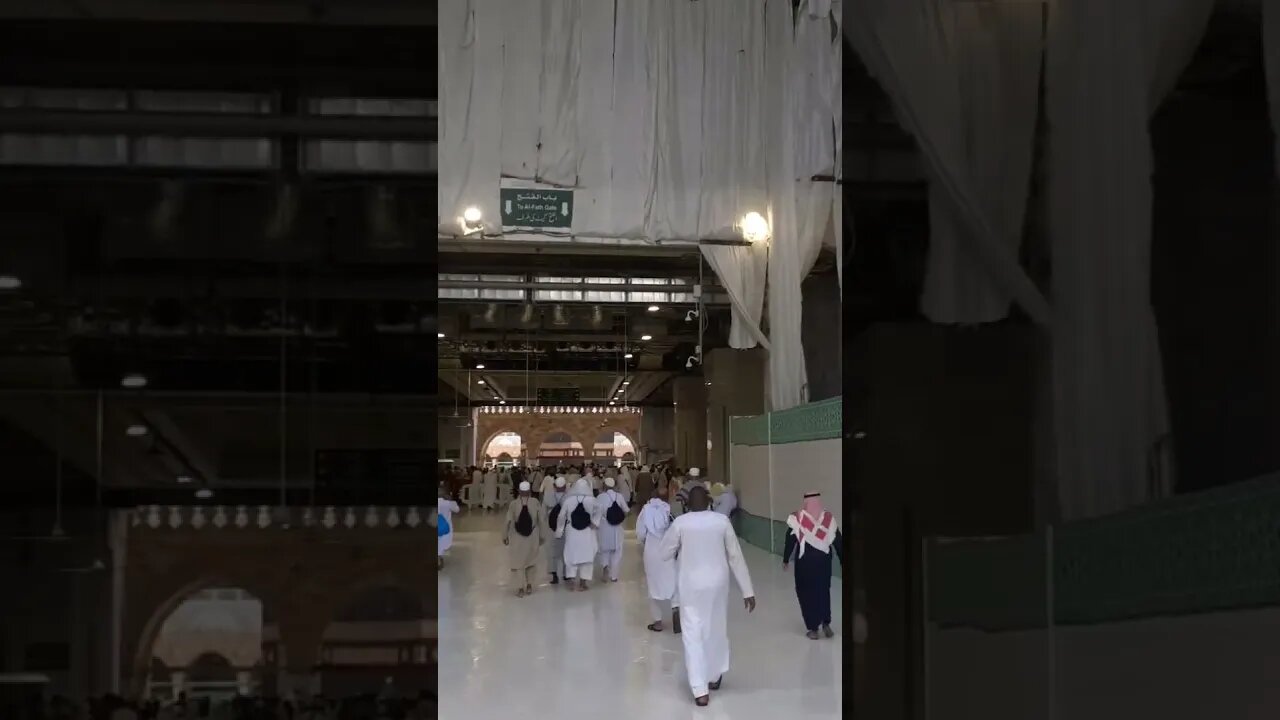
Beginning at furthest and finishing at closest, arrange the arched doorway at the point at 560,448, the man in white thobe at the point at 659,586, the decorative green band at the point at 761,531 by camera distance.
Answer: the arched doorway at the point at 560,448
the decorative green band at the point at 761,531
the man in white thobe at the point at 659,586

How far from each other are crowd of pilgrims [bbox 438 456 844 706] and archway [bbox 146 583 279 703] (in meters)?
1.09

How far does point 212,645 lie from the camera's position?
1592 millimetres

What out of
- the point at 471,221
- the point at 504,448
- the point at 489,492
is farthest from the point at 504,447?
the point at 471,221

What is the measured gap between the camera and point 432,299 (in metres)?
1.65

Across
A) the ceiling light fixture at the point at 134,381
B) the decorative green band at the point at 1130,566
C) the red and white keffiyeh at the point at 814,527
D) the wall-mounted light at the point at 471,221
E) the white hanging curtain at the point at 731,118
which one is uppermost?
the white hanging curtain at the point at 731,118

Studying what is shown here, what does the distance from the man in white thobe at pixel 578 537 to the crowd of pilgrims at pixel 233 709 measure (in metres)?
6.90

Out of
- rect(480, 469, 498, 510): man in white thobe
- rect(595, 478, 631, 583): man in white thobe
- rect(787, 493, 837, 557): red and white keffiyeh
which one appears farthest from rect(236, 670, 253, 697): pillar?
rect(480, 469, 498, 510): man in white thobe

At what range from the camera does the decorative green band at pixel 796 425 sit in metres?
8.70

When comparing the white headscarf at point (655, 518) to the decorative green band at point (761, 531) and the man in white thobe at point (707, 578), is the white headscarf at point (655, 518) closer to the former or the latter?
the man in white thobe at point (707, 578)

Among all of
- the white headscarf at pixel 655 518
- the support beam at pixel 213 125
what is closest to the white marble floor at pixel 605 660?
the white headscarf at pixel 655 518

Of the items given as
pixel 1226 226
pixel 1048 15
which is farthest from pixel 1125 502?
pixel 1048 15

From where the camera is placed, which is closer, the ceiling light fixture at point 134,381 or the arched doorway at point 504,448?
the ceiling light fixture at point 134,381

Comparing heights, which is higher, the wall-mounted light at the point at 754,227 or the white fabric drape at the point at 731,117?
the white fabric drape at the point at 731,117

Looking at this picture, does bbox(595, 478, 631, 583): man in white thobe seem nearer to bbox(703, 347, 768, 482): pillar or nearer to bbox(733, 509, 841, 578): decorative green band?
bbox(733, 509, 841, 578): decorative green band
